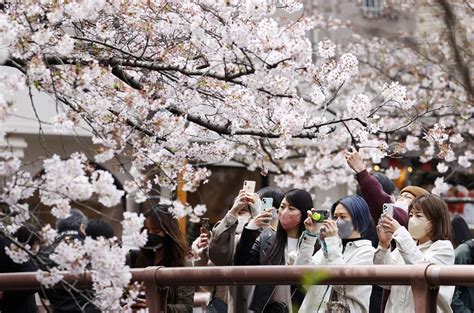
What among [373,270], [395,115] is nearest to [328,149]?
[395,115]

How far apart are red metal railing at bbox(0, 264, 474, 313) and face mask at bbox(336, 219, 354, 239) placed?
29.7 inches

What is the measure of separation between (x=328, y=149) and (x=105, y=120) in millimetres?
11299

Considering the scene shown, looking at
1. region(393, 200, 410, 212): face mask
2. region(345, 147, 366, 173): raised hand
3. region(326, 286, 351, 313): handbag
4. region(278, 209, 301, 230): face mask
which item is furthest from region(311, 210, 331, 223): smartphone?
region(393, 200, 410, 212): face mask

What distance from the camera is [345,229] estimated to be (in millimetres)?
7582

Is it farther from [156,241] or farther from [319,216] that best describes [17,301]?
[319,216]

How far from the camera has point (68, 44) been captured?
638cm

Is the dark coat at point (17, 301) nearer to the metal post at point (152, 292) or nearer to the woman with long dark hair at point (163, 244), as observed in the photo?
the woman with long dark hair at point (163, 244)

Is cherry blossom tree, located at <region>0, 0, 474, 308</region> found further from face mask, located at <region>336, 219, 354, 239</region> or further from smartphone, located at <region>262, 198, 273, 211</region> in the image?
face mask, located at <region>336, 219, 354, 239</region>

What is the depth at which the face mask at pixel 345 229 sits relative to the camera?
7562mm

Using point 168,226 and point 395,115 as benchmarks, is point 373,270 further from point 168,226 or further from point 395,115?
point 395,115

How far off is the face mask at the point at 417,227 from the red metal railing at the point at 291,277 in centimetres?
86

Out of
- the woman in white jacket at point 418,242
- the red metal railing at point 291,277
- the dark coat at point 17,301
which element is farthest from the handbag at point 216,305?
the dark coat at point 17,301

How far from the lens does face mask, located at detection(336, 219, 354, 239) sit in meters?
7.56

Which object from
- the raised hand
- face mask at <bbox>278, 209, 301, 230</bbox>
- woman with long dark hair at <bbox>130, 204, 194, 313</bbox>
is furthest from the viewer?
woman with long dark hair at <bbox>130, 204, 194, 313</bbox>
